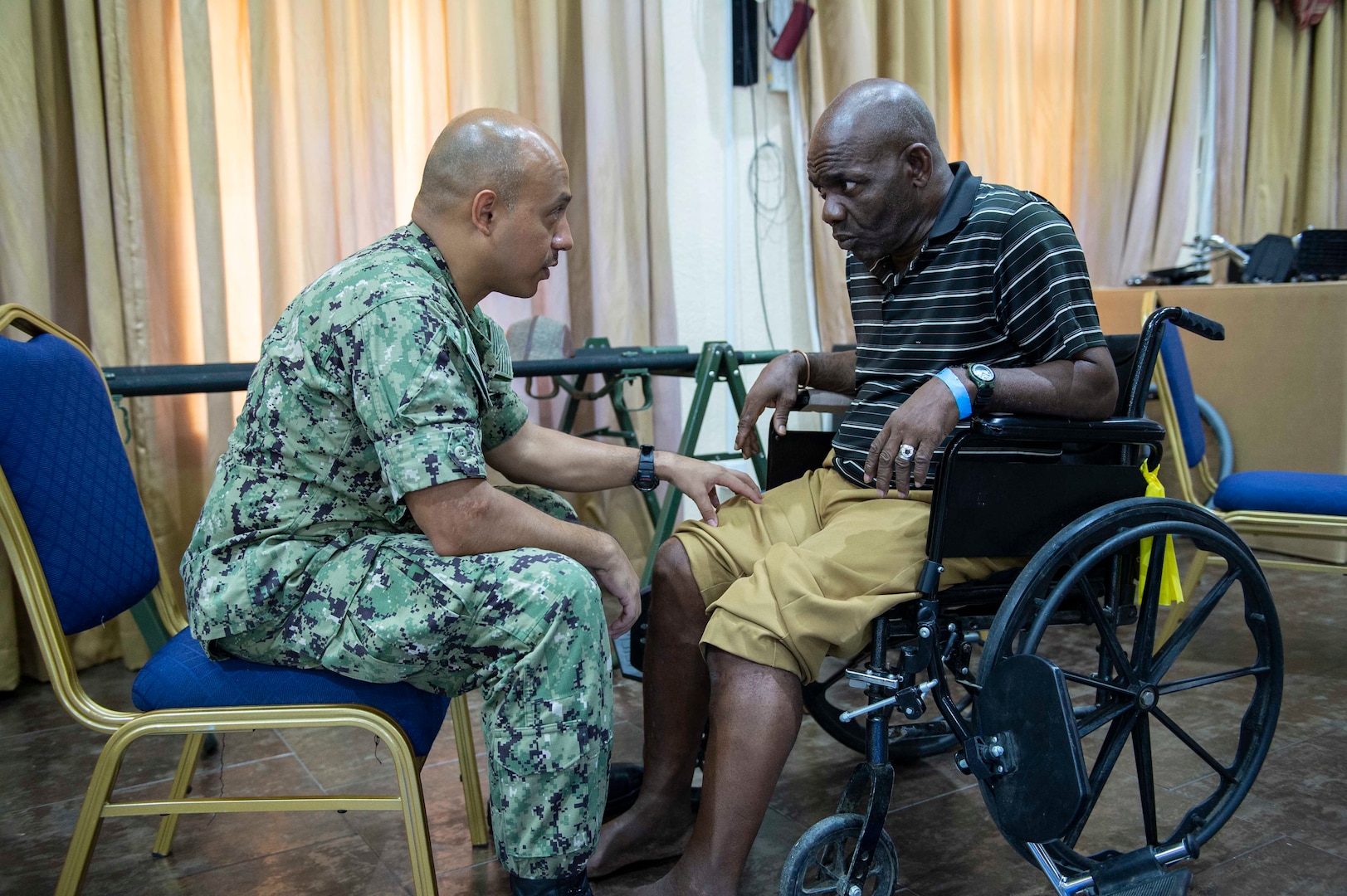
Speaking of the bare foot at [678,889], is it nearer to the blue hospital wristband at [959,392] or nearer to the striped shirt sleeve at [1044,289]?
the blue hospital wristband at [959,392]

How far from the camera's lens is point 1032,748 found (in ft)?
4.07

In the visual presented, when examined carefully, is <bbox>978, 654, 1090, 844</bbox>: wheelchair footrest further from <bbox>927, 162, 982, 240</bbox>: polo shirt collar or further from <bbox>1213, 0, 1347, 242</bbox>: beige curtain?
<bbox>1213, 0, 1347, 242</bbox>: beige curtain

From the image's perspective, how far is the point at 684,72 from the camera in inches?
130

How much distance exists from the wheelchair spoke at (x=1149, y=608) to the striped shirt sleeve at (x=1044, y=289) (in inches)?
11.4

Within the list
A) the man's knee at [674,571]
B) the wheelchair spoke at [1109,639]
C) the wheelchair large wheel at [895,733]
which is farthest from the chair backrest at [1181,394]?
the man's knee at [674,571]

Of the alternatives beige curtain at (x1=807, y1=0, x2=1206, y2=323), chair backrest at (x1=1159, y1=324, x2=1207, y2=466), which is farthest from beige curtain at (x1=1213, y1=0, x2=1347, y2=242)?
chair backrest at (x1=1159, y1=324, x2=1207, y2=466)

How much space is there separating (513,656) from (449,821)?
2.45 ft

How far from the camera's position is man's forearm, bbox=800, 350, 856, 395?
6.01 feet

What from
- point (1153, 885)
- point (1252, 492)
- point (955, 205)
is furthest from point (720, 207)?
point (1153, 885)

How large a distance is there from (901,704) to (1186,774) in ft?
2.98

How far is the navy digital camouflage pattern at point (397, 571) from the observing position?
3.84ft

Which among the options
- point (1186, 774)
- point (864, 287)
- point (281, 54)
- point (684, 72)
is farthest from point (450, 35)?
A: point (1186, 774)

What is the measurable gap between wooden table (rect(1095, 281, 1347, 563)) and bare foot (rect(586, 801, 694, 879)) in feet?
8.58

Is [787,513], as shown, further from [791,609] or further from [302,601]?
[302,601]
